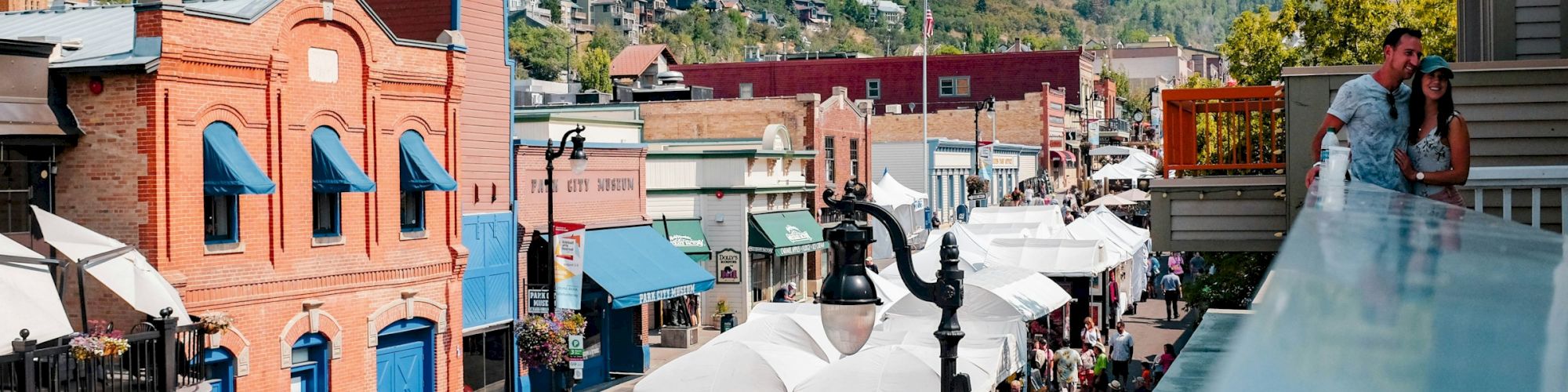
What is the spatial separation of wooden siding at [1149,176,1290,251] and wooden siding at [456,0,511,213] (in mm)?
16002

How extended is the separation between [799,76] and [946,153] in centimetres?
2007

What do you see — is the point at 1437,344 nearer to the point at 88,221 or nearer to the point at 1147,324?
the point at 88,221

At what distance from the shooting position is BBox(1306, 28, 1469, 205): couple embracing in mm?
6406

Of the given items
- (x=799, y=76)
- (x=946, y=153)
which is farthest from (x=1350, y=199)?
(x=799, y=76)

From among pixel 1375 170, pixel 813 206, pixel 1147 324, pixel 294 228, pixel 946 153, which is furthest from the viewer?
pixel 946 153

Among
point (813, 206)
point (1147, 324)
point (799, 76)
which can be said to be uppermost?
point (799, 76)

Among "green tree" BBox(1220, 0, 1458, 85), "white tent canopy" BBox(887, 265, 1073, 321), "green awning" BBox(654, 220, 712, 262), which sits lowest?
"white tent canopy" BBox(887, 265, 1073, 321)

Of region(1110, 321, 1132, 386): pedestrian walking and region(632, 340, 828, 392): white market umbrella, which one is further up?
region(632, 340, 828, 392): white market umbrella

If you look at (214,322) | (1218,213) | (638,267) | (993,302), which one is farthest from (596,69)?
(1218,213)

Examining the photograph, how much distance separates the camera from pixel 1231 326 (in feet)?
15.9

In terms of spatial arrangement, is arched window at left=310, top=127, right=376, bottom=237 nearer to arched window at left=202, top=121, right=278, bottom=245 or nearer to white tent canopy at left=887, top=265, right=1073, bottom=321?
arched window at left=202, top=121, right=278, bottom=245

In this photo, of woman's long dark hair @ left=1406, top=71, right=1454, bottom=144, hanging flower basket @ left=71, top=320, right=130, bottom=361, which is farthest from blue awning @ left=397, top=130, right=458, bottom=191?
woman's long dark hair @ left=1406, top=71, right=1454, bottom=144

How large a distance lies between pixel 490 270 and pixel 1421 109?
74.0ft

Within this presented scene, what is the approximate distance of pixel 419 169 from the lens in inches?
938
